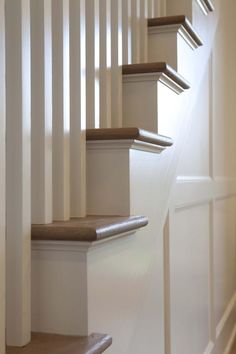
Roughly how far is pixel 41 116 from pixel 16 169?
0.44 ft

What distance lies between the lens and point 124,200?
1.16m

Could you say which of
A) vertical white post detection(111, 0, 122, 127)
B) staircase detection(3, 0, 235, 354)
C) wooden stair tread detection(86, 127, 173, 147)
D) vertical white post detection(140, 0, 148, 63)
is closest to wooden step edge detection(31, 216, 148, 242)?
staircase detection(3, 0, 235, 354)

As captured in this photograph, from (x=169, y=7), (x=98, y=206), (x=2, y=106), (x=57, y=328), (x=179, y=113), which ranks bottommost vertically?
(x=57, y=328)

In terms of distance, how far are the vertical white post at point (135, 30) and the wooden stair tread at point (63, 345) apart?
2.81 ft

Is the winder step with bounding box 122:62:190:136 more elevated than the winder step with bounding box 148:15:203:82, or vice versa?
the winder step with bounding box 148:15:203:82

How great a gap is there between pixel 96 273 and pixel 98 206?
0.23 metres

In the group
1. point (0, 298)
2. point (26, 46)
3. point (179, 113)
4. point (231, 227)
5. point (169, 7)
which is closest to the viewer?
point (0, 298)

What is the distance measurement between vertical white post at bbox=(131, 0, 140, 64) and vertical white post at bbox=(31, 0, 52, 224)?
0.55 metres

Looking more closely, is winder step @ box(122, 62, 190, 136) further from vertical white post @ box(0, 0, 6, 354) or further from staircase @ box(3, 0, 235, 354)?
vertical white post @ box(0, 0, 6, 354)

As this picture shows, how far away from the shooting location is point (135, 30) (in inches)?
60.4

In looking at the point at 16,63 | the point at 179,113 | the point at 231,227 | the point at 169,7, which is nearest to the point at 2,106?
the point at 16,63

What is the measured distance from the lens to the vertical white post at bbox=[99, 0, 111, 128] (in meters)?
1.30

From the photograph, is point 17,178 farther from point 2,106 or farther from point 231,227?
point 231,227

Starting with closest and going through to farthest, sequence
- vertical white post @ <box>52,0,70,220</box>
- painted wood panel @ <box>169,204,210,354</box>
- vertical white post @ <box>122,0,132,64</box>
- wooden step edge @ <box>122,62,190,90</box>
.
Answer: vertical white post @ <box>52,0,70,220</box> < wooden step edge @ <box>122,62,190,90</box> < vertical white post @ <box>122,0,132,64</box> < painted wood panel @ <box>169,204,210,354</box>
